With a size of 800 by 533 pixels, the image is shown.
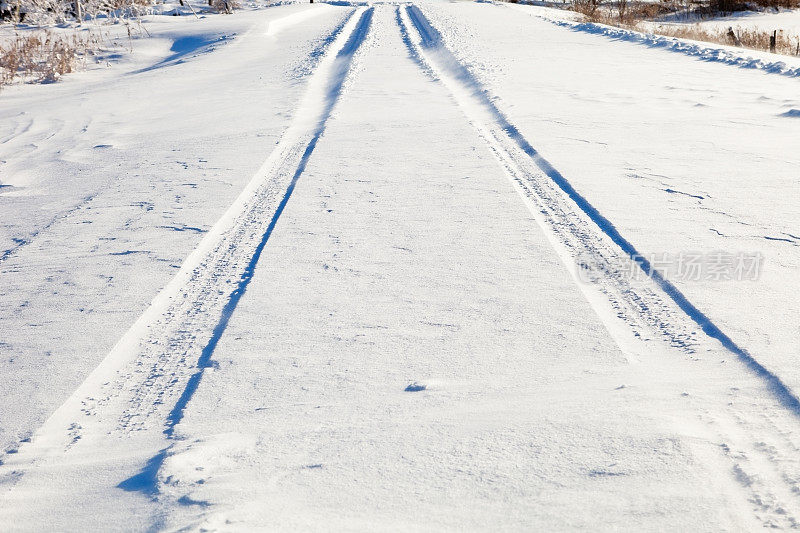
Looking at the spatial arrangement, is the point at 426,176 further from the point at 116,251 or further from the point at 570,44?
the point at 570,44

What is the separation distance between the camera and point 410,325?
3.42 m

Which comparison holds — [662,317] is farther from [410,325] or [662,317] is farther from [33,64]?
[33,64]

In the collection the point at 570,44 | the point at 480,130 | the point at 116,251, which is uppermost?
the point at 570,44

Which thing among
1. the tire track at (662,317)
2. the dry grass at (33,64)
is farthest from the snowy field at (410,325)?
the dry grass at (33,64)

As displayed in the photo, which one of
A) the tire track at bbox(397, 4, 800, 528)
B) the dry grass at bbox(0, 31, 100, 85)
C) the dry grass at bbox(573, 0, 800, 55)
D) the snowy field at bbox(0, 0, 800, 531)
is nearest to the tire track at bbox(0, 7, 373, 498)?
the snowy field at bbox(0, 0, 800, 531)

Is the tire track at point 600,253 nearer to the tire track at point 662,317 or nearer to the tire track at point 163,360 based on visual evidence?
the tire track at point 662,317

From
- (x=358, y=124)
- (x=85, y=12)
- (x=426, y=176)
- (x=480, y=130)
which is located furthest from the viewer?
(x=85, y=12)

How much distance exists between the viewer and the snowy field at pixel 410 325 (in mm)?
2268

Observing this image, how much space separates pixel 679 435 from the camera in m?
2.45

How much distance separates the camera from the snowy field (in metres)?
2.27

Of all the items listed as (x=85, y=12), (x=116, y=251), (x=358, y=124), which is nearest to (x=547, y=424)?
(x=116, y=251)

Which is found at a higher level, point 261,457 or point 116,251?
point 116,251

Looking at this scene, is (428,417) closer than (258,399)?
Yes

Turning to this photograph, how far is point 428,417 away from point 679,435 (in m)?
0.87
